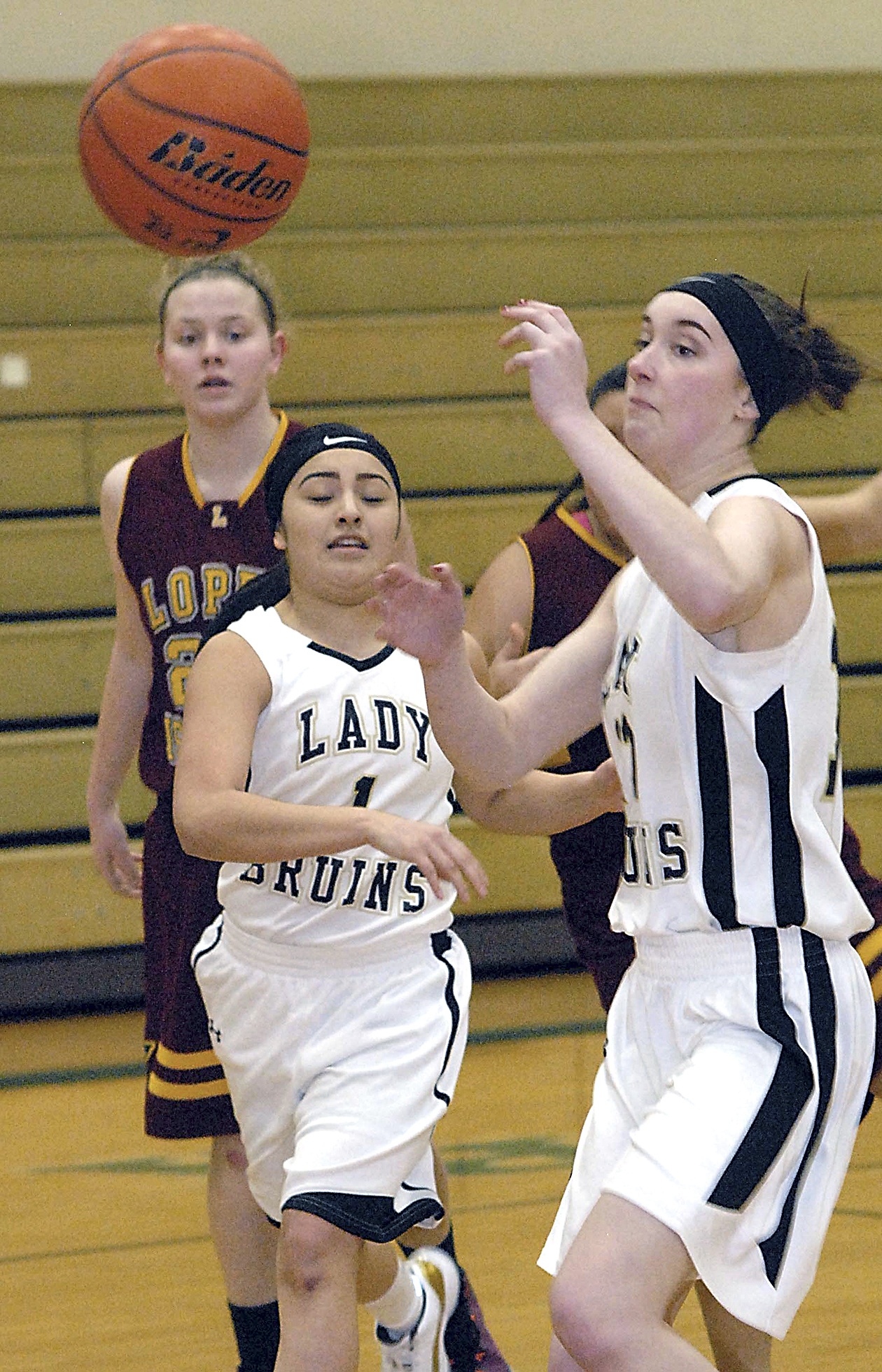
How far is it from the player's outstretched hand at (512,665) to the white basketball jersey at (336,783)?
0.15 meters

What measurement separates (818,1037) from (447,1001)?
2.53 feet

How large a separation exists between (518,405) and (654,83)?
1.95 meters

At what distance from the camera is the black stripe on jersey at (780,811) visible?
2242 millimetres

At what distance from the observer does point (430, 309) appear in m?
7.11

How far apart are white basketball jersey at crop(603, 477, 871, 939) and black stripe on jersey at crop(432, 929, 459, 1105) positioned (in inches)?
22.8

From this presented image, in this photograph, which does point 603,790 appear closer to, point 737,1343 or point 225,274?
point 737,1343

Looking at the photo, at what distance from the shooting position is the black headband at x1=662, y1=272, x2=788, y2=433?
235 cm

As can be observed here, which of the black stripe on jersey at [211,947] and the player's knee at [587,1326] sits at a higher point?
the player's knee at [587,1326]

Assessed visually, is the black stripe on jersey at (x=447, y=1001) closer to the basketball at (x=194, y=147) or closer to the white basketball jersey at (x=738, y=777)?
the white basketball jersey at (x=738, y=777)

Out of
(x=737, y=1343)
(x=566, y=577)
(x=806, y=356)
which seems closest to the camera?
(x=806, y=356)

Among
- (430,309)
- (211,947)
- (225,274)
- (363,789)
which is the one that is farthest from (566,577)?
(430,309)

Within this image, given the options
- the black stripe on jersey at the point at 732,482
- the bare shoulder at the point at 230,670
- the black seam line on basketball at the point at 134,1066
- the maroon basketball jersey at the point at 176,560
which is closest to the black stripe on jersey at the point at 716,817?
the black stripe on jersey at the point at 732,482

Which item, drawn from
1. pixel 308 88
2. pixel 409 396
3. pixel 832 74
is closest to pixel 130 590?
pixel 409 396

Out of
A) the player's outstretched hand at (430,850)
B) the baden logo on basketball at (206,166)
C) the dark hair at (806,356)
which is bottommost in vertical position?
the player's outstretched hand at (430,850)
